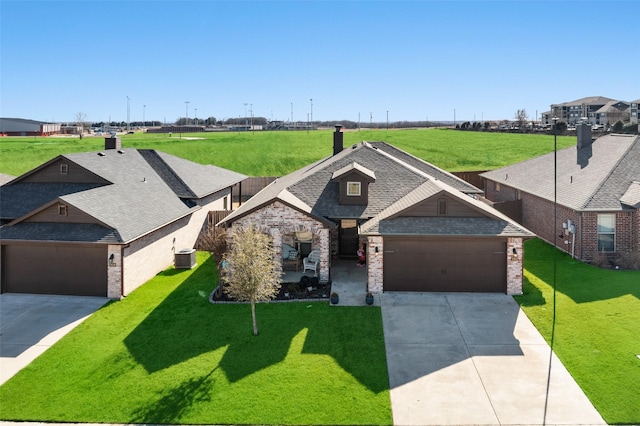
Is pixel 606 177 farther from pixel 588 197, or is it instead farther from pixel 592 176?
pixel 588 197

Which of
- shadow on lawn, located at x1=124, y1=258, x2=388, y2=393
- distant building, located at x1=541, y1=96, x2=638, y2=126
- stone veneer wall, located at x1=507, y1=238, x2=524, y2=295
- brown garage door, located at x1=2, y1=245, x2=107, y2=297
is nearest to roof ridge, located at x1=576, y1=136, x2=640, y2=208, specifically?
stone veneer wall, located at x1=507, y1=238, x2=524, y2=295

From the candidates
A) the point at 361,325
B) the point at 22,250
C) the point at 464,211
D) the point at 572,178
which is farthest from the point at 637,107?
the point at 22,250

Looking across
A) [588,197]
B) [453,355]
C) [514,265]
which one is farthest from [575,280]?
[453,355]

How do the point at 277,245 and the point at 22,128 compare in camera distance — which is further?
the point at 22,128

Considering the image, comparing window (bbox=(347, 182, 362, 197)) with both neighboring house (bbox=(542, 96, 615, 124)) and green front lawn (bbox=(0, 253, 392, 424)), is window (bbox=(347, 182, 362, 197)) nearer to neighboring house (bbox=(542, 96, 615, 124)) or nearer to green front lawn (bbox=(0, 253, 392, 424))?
green front lawn (bbox=(0, 253, 392, 424))

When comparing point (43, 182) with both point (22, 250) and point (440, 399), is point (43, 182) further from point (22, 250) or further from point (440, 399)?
point (440, 399)
